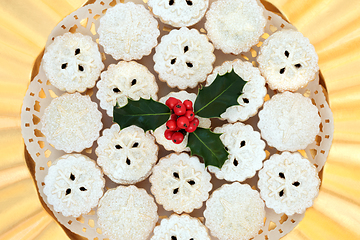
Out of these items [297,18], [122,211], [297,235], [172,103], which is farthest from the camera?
[297,18]

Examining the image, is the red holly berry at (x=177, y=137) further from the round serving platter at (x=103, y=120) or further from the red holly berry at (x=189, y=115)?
the round serving platter at (x=103, y=120)

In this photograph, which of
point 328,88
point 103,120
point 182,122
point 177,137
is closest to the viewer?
point 182,122

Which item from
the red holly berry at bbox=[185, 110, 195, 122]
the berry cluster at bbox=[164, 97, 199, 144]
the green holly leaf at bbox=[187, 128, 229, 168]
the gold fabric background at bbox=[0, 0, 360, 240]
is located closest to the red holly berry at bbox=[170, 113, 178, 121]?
the berry cluster at bbox=[164, 97, 199, 144]

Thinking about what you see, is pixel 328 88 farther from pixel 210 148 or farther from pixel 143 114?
pixel 143 114

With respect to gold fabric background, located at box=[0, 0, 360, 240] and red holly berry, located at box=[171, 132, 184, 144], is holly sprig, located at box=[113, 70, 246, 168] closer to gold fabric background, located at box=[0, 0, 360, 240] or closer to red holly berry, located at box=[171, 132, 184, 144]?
red holly berry, located at box=[171, 132, 184, 144]

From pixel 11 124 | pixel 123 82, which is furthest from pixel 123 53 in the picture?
pixel 11 124

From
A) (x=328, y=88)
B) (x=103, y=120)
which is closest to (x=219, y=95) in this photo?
(x=103, y=120)

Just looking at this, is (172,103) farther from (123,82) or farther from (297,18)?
(297,18)
